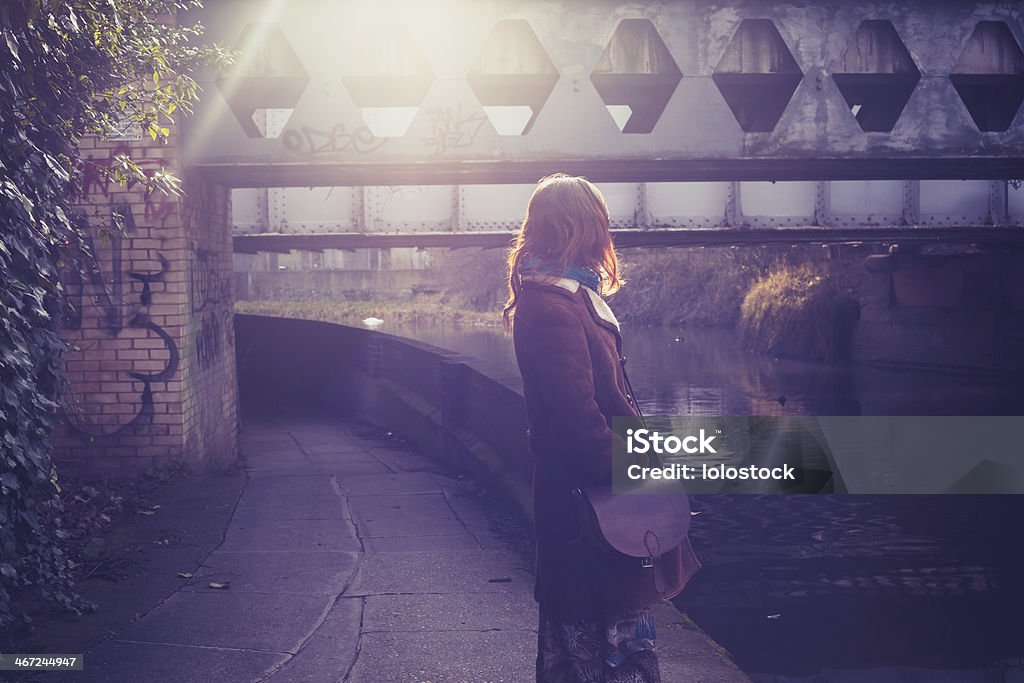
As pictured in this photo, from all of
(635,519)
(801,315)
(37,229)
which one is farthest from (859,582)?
(801,315)

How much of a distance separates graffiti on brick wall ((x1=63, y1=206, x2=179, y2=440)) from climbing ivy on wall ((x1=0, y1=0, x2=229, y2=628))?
264 centimetres

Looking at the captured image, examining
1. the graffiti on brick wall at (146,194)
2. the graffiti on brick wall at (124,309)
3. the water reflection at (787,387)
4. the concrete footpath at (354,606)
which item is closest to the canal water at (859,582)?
the concrete footpath at (354,606)

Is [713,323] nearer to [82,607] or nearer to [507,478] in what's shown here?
[507,478]

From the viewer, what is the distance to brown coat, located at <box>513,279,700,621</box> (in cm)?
317

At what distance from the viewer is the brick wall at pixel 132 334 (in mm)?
8734

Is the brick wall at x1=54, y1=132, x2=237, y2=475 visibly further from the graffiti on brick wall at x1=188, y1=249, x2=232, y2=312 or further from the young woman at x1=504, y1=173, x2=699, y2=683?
the young woman at x1=504, y1=173, x2=699, y2=683

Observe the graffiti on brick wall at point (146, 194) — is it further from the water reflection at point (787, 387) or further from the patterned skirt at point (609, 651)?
the water reflection at point (787, 387)

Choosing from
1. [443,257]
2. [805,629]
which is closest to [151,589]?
[805,629]

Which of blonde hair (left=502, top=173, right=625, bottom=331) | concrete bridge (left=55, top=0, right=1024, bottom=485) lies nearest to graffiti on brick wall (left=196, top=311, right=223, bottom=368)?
concrete bridge (left=55, top=0, right=1024, bottom=485)

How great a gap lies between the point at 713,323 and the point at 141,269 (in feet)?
148

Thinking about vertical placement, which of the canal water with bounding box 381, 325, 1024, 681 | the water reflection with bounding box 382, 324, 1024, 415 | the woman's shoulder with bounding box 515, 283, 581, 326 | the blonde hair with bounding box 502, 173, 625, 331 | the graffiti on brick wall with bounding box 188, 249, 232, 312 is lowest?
the water reflection with bounding box 382, 324, 1024, 415

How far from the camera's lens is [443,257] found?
69.4 metres

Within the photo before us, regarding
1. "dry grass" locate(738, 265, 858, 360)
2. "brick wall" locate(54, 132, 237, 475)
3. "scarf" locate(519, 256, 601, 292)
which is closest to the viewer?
"scarf" locate(519, 256, 601, 292)

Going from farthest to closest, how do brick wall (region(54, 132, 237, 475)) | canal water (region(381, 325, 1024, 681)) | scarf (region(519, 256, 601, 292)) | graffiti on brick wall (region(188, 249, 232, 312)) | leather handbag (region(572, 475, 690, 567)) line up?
graffiti on brick wall (region(188, 249, 232, 312)), brick wall (region(54, 132, 237, 475)), canal water (region(381, 325, 1024, 681)), scarf (region(519, 256, 601, 292)), leather handbag (region(572, 475, 690, 567))
